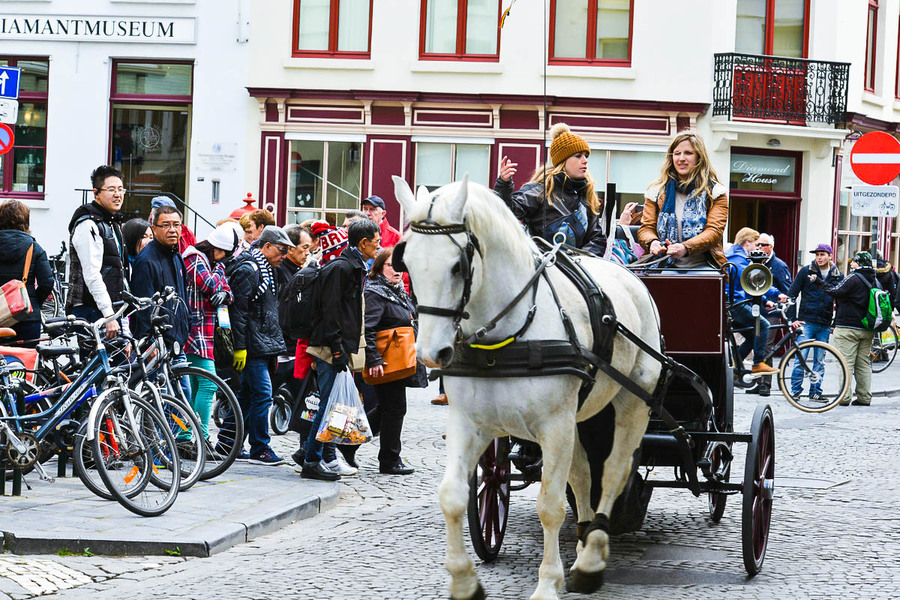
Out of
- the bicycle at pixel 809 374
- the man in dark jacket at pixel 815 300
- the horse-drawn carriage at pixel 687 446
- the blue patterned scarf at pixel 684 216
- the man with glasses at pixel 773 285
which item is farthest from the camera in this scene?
the man with glasses at pixel 773 285

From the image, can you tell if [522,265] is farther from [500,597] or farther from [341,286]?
[341,286]

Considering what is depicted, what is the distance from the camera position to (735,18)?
23.8 m

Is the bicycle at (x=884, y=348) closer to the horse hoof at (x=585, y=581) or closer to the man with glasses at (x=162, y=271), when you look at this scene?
the man with glasses at (x=162, y=271)

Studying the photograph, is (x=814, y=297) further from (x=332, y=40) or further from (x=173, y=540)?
(x=173, y=540)

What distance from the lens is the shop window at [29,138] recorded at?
77.4 feet

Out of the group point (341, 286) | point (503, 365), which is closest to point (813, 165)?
point (341, 286)

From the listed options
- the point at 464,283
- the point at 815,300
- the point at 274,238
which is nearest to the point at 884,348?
the point at 815,300

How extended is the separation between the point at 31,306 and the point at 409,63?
1470 centimetres

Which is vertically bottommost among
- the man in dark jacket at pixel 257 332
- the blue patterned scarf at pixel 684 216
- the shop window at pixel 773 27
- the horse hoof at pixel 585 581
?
the horse hoof at pixel 585 581

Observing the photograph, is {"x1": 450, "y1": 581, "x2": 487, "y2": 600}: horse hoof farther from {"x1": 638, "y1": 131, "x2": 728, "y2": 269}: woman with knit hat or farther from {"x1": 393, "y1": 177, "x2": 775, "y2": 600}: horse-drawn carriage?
{"x1": 638, "y1": 131, "x2": 728, "y2": 269}: woman with knit hat

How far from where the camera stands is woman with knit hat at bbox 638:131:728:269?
7.30m

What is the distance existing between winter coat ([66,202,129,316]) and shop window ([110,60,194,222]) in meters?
14.7

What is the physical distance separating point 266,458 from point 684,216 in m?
4.13

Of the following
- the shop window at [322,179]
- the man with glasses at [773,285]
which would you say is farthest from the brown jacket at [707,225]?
the shop window at [322,179]
